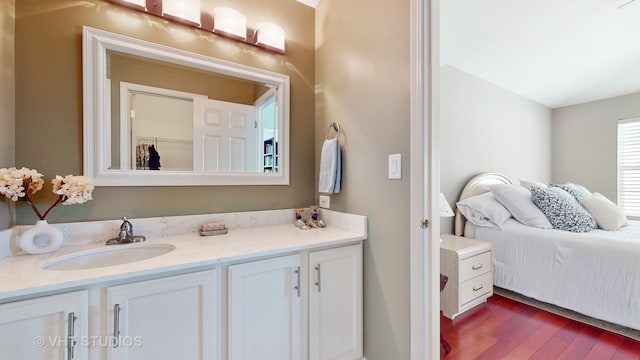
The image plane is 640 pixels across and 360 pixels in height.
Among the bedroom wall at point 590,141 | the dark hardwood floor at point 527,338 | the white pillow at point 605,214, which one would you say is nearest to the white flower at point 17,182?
the dark hardwood floor at point 527,338

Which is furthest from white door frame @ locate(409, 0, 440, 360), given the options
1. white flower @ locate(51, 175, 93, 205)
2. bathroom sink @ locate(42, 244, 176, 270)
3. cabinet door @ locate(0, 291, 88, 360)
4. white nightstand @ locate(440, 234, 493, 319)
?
white flower @ locate(51, 175, 93, 205)

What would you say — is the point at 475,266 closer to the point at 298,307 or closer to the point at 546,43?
the point at 298,307

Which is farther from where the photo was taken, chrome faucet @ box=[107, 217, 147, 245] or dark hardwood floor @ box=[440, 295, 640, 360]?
dark hardwood floor @ box=[440, 295, 640, 360]

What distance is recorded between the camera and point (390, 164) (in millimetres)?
1271

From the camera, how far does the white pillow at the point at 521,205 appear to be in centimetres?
224

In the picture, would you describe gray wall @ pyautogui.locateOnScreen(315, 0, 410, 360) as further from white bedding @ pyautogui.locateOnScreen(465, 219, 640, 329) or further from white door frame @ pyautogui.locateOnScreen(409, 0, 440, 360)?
white bedding @ pyautogui.locateOnScreen(465, 219, 640, 329)

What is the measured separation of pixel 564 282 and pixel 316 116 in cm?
231

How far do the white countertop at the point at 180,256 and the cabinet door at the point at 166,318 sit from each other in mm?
58

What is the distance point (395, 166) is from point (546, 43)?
2.61m

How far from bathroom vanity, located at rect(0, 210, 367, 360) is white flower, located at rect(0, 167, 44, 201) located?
0.26 meters

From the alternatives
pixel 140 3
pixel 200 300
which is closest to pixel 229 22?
pixel 140 3

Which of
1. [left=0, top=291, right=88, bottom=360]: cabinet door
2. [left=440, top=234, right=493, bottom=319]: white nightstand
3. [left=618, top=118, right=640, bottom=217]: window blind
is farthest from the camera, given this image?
[left=618, top=118, right=640, bottom=217]: window blind

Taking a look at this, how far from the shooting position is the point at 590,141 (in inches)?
144

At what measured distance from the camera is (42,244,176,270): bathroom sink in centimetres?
104
